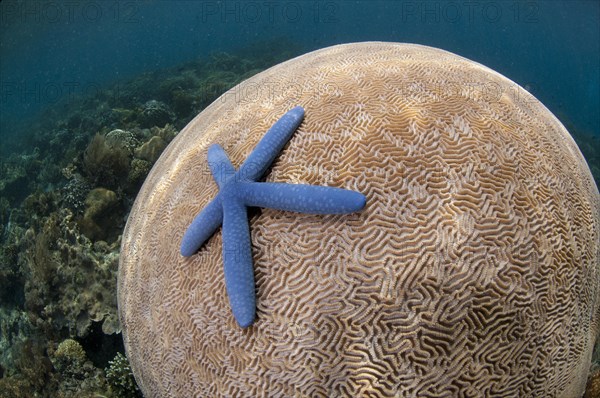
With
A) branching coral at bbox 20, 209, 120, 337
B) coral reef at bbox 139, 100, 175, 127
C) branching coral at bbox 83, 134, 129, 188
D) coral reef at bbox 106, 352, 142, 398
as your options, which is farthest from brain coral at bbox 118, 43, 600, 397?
coral reef at bbox 139, 100, 175, 127

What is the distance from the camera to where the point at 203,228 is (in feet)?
8.82

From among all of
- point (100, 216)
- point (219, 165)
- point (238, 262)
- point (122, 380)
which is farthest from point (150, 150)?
point (238, 262)

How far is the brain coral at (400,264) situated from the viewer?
2.28m

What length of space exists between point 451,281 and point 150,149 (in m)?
8.06

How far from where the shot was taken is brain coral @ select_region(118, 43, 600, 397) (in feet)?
7.47

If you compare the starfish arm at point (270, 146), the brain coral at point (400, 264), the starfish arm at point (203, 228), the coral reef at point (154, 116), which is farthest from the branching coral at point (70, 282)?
the coral reef at point (154, 116)

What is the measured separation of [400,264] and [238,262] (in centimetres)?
102

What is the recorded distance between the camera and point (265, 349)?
7.88 feet

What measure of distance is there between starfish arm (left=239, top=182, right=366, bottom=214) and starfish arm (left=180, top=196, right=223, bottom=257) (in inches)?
9.0

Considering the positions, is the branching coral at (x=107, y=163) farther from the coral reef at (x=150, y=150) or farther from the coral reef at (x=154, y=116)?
the coral reef at (x=154, y=116)

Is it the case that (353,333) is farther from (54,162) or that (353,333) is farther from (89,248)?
(54,162)

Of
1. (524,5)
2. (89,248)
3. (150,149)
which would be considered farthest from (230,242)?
(524,5)

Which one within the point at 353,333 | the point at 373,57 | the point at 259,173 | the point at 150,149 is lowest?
the point at 150,149

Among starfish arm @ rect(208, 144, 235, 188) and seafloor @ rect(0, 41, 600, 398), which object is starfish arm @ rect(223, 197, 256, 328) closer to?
starfish arm @ rect(208, 144, 235, 188)
